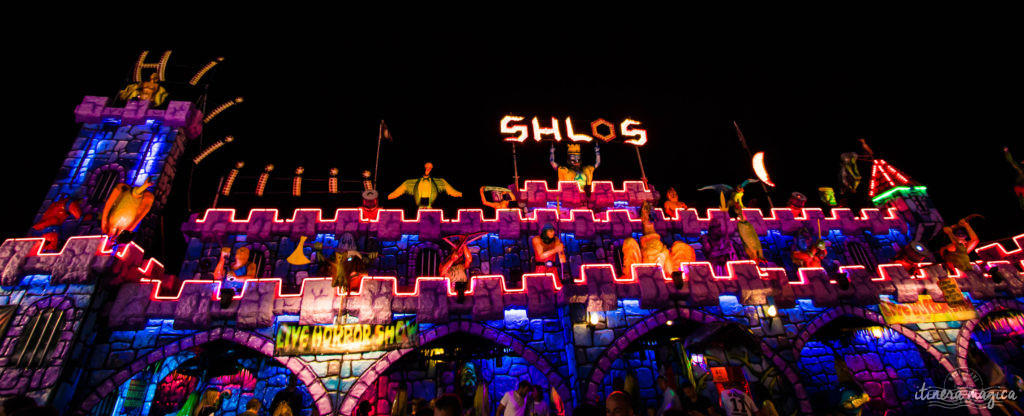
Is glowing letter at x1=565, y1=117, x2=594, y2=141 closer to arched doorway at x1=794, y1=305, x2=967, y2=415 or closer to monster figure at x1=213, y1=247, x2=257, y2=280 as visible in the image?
arched doorway at x1=794, y1=305, x2=967, y2=415

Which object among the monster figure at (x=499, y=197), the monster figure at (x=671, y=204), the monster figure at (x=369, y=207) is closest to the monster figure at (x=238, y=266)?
the monster figure at (x=369, y=207)

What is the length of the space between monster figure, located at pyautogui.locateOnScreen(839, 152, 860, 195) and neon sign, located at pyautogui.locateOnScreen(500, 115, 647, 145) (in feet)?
21.3

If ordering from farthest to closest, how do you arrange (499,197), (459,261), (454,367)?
(499,197)
(454,367)
(459,261)

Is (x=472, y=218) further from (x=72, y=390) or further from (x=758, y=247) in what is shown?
(x=72, y=390)

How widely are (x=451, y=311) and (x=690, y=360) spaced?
21.1 ft

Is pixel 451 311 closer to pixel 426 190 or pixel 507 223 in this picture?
pixel 507 223

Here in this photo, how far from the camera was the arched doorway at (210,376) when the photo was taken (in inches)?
368

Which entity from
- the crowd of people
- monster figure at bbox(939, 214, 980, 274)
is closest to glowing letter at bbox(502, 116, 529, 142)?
the crowd of people

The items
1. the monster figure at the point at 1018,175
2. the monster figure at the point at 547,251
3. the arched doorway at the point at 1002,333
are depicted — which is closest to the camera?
the monster figure at the point at 547,251

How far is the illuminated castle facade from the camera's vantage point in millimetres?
9156

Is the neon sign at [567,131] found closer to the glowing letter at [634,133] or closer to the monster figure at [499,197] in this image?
the glowing letter at [634,133]

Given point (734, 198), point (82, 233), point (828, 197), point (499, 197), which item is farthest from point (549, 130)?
point (82, 233)

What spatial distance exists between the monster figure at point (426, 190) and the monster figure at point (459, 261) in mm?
2261

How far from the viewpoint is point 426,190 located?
13445mm
